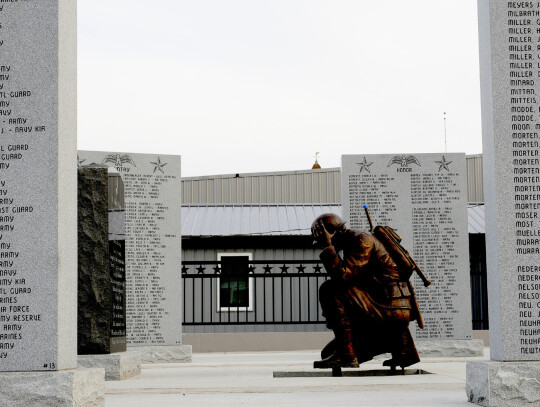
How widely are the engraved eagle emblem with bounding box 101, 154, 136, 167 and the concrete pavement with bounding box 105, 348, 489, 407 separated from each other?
4.93m

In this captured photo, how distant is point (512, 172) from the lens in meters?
6.72

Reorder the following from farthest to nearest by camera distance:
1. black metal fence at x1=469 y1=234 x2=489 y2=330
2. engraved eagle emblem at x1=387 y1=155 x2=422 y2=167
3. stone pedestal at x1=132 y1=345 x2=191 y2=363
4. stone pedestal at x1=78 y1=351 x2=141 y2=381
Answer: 1. black metal fence at x1=469 y1=234 x2=489 y2=330
2. engraved eagle emblem at x1=387 y1=155 x2=422 y2=167
3. stone pedestal at x1=132 y1=345 x2=191 y2=363
4. stone pedestal at x1=78 y1=351 x2=141 y2=381

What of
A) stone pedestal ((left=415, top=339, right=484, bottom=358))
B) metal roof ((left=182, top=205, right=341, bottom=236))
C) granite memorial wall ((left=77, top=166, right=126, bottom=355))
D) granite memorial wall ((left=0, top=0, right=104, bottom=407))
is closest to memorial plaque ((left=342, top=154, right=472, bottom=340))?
stone pedestal ((left=415, top=339, right=484, bottom=358))

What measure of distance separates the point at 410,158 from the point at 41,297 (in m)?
11.4

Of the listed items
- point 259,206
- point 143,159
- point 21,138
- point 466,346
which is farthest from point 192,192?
point 21,138

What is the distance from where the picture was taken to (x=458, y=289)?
16000 mm

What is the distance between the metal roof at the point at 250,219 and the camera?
932 inches

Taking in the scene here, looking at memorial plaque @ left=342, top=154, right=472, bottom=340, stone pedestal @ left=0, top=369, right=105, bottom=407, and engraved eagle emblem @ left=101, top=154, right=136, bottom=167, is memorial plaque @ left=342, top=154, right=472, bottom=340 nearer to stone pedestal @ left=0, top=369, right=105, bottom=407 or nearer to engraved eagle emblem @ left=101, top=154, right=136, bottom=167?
engraved eagle emblem @ left=101, top=154, right=136, bottom=167

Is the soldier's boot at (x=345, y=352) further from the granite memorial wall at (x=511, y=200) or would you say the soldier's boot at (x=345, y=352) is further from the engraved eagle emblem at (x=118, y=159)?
the engraved eagle emblem at (x=118, y=159)

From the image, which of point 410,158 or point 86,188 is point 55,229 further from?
point 410,158

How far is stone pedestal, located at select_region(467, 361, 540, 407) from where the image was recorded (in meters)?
6.38

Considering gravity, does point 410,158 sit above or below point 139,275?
above

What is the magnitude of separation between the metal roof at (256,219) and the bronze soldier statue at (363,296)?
511 inches

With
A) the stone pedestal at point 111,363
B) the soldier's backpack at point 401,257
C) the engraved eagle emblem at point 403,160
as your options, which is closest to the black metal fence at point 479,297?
the engraved eagle emblem at point 403,160
